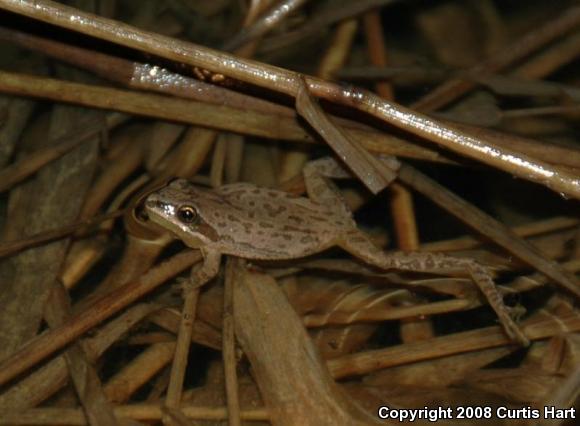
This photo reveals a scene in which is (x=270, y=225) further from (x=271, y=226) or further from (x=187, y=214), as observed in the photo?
(x=187, y=214)

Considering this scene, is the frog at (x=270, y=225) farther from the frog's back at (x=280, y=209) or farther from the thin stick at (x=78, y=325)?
the thin stick at (x=78, y=325)

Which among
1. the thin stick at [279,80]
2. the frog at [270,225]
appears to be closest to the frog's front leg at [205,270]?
the frog at [270,225]

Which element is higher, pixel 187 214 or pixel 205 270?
pixel 187 214

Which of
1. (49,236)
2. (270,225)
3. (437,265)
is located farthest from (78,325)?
(437,265)

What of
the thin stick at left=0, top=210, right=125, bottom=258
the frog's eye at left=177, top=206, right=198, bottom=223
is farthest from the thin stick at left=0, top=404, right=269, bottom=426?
the frog's eye at left=177, top=206, right=198, bottom=223

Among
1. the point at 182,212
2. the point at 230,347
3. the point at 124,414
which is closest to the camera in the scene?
the point at 124,414

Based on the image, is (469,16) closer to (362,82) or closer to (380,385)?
(362,82)

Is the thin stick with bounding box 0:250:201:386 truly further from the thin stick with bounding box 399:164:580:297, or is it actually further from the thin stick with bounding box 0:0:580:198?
the thin stick with bounding box 399:164:580:297
